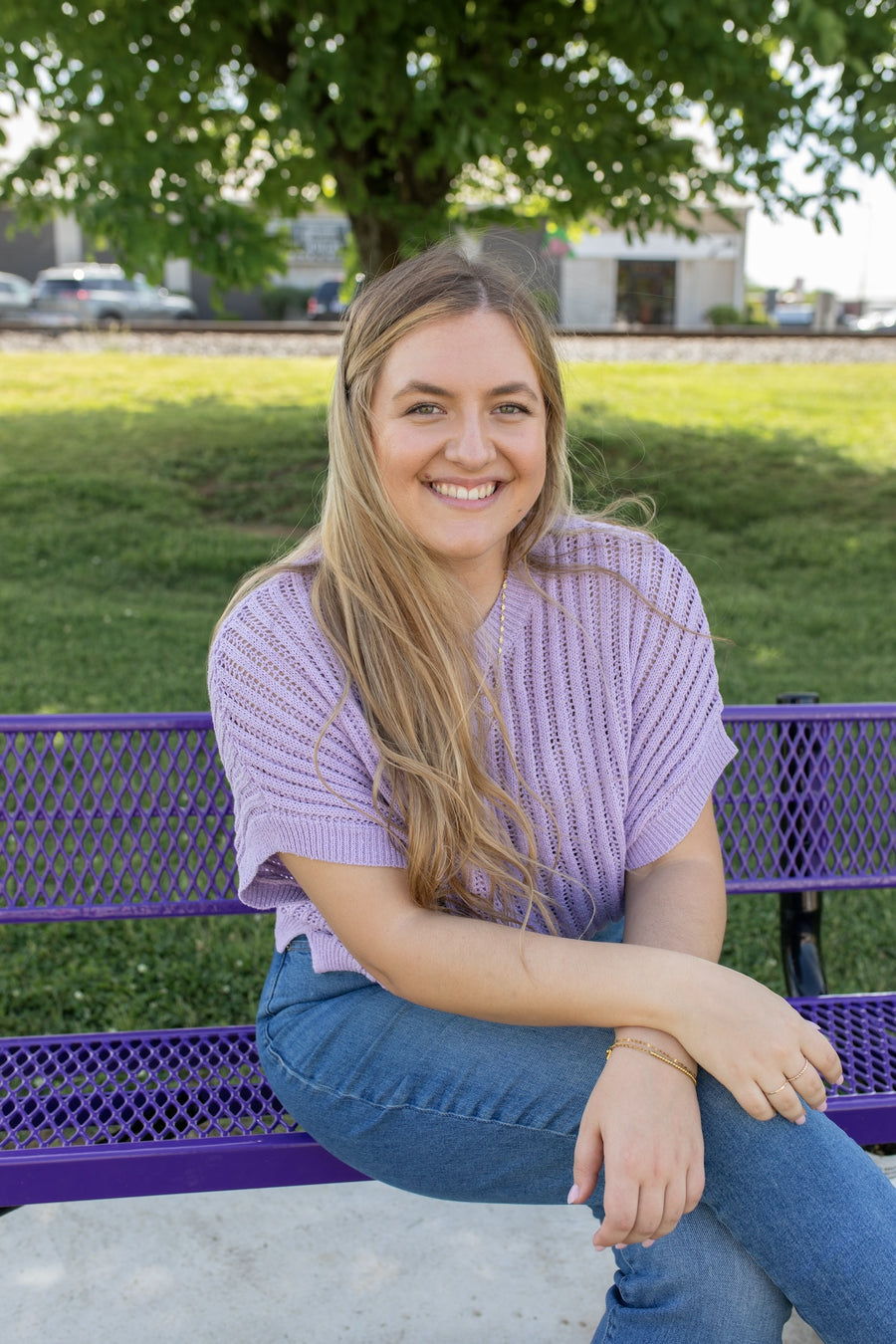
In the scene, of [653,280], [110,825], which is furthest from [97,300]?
[110,825]

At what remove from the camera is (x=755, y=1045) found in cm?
160

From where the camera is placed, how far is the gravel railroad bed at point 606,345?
50.6 feet

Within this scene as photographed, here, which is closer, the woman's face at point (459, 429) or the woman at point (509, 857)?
the woman at point (509, 857)

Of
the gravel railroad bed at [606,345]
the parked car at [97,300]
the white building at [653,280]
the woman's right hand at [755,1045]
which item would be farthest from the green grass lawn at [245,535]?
the white building at [653,280]

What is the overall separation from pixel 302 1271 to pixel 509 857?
3.25ft

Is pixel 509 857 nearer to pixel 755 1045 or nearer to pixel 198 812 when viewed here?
pixel 755 1045

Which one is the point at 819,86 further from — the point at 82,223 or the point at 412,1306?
→ the point at 412,1306

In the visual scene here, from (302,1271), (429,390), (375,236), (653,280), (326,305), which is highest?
(653,280)

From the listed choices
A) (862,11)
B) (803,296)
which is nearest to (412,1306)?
(862,11)

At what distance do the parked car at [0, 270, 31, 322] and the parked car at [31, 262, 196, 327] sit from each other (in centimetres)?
25

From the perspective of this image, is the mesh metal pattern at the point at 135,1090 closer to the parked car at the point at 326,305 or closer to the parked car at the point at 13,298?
the parked car at the point at 326,305

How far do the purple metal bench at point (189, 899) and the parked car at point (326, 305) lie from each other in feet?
82.2

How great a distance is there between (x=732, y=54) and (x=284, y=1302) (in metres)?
5.61

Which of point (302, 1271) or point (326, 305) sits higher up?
point (326, 305)
